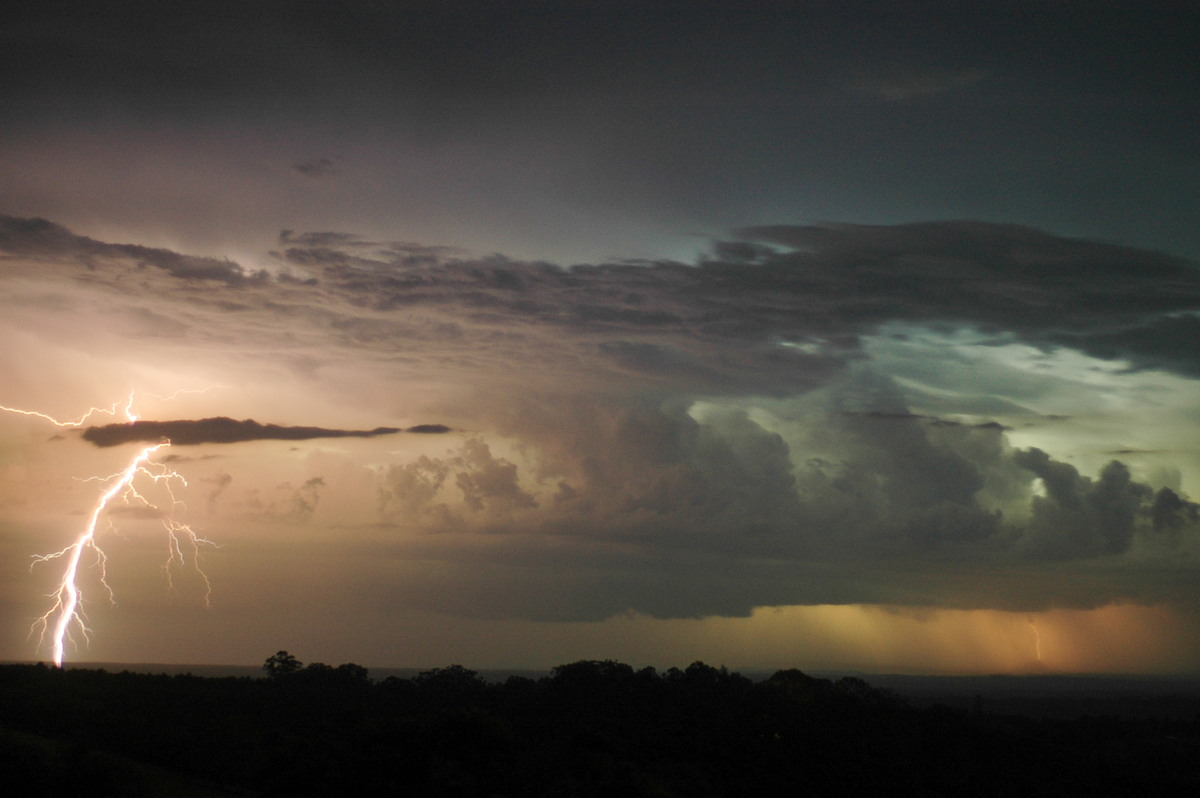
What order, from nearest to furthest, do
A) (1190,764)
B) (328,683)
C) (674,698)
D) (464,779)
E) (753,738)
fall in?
(464,779)
(753,738)
(1190,764)
(674,698)
(328,683)

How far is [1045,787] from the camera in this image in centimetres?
5653

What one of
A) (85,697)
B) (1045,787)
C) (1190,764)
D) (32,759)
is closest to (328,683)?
(85,697)

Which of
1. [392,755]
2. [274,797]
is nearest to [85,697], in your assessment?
A: [274,797]

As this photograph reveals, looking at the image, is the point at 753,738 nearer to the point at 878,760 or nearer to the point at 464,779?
the point at 878,760

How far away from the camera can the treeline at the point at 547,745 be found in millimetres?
49688

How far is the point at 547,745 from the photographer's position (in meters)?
60.1

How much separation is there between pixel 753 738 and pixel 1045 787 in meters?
17.3

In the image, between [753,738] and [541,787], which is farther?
[753,738]

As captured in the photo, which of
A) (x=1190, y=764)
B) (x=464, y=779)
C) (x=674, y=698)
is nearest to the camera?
(x=464, y=779)

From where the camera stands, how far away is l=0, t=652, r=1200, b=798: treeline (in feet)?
163

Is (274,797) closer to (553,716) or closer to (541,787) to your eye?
(541,787)

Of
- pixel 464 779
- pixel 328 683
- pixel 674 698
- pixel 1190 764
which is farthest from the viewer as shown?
pixel 328 683

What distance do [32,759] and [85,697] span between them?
20423 mm

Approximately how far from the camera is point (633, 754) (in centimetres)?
5688
